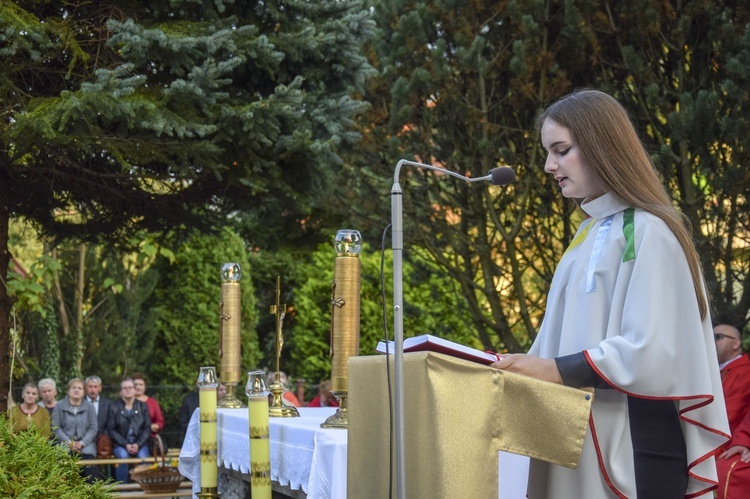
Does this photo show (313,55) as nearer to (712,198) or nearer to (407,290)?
(712,198)

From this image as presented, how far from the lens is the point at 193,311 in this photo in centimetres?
2062

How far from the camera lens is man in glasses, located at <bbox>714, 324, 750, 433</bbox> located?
740cm

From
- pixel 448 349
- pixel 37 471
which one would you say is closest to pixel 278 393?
pixel 37 471

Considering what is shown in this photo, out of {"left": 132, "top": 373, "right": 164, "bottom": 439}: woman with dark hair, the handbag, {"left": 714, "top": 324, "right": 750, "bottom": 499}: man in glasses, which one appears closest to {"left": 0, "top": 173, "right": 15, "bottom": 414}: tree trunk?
the handbag

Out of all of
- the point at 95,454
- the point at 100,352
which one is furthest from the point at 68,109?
the point at 100,352

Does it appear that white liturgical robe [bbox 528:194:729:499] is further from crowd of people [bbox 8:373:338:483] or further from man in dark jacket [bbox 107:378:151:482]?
man in dark jacket [bbox 107:378:151:482]

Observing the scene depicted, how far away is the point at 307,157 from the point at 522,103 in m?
3.64

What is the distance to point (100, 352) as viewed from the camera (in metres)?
18.0

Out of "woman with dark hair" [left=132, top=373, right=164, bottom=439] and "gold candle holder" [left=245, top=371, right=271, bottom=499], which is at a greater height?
"gold candle holder" [left=245, top=371, right=271, bottom=499]

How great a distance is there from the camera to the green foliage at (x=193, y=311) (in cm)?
2031

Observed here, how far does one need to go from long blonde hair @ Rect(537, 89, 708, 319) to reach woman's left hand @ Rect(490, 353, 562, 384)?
1.52 feet

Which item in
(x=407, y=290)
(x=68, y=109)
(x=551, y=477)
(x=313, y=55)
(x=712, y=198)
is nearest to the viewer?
(x=551, y=477)

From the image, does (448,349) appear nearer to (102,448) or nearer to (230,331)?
(230,331)

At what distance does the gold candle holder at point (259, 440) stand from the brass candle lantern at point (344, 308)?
0.35 metres
